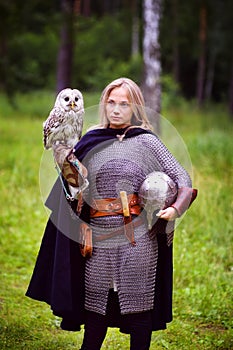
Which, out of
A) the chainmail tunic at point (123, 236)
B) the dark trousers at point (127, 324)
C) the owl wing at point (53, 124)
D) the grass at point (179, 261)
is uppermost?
the owl wing at point (53, 124)

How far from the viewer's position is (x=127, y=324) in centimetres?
352

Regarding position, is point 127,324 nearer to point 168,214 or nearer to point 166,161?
point 168,214

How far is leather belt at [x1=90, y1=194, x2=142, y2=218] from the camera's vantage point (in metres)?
3.29

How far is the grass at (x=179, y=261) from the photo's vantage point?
457 centimetres

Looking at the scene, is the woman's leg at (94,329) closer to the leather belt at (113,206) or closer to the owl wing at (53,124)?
the leather belt at (113,206)

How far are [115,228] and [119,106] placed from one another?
2.24 ft

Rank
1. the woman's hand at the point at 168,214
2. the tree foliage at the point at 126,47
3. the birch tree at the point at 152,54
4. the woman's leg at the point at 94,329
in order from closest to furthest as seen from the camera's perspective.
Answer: the woman's hand at the point at 168,214, the woman's leg at the point at 94,329, the birch tree at the point at 152,54, the tree foliage at the point at 126,47

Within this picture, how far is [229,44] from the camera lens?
29.1 metres

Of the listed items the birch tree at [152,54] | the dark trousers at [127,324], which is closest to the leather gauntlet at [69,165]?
the dark trousers at [127,324]

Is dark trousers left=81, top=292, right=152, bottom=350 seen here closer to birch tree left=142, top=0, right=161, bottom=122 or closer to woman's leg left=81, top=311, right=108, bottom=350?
woman's leg left=81, top=311, right=108, bottom=350

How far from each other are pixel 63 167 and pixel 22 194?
16.4ft

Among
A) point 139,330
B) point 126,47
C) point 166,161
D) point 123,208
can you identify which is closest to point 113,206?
point 123,208

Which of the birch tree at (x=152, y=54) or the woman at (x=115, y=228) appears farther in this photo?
the birch tree at (x=152, y=54)

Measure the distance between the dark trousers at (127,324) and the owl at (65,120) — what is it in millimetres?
957
